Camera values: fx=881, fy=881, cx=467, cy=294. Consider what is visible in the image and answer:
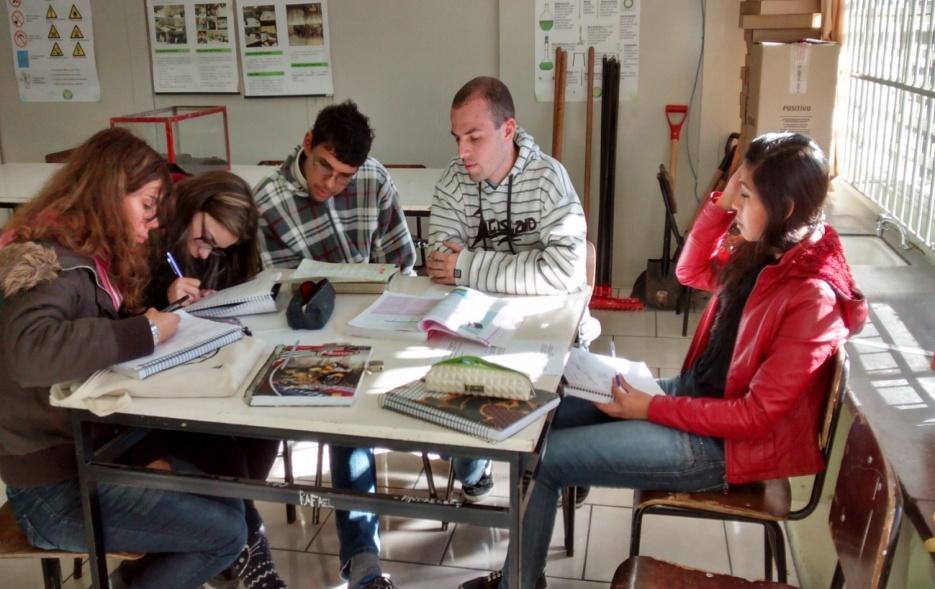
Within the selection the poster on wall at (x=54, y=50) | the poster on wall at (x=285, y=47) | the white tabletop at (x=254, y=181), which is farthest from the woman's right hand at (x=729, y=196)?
the poster on wall at (x=54, y=50)

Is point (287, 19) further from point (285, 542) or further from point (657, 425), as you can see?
point (657, 425)

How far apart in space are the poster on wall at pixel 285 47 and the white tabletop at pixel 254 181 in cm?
80

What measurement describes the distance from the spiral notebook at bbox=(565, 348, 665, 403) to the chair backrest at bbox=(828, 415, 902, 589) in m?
0.50

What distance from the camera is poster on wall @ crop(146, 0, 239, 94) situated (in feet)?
17.4

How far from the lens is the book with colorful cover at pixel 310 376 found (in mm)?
1668

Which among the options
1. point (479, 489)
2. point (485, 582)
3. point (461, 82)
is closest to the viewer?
point (485, 582)

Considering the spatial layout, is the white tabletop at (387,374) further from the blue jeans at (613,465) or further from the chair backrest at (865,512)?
the chair backrest at (865,512)

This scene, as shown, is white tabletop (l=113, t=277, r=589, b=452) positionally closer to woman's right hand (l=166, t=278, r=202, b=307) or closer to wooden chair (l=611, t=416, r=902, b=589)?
woman's right hand (l=166, t=278, r=202, b=307)

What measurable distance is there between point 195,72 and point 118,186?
3.88 meters

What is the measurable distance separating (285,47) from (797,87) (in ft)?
9.50

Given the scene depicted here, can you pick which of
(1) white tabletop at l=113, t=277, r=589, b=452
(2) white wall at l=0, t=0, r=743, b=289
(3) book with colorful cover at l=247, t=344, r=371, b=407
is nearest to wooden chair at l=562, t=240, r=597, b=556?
(1) white tabletop at l=113, t=277, r=589, b=452

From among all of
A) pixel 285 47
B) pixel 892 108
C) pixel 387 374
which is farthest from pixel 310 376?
pixel 285 47

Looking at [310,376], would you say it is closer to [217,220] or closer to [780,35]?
[217,220]

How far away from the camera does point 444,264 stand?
7.79 feet
